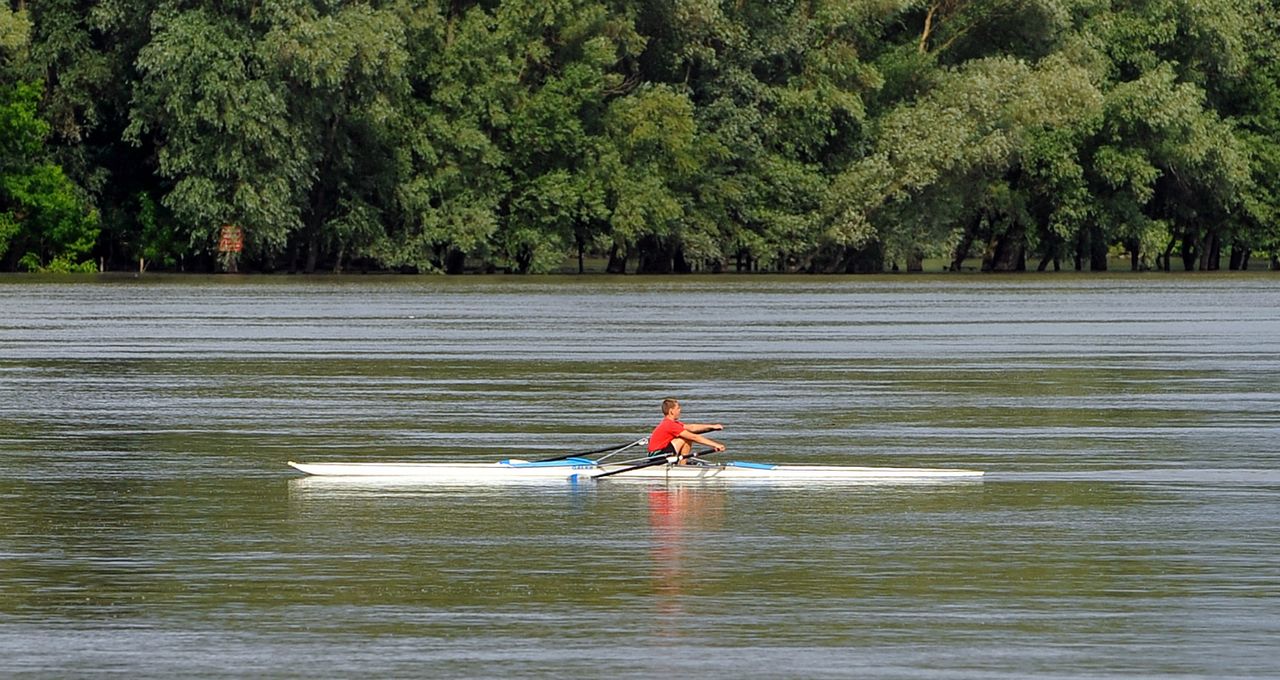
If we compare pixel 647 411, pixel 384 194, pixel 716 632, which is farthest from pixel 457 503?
pixel 384 194

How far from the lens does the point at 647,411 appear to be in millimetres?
26922

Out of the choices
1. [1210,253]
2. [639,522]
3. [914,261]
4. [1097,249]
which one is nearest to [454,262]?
[914,261]

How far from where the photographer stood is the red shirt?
787 inches

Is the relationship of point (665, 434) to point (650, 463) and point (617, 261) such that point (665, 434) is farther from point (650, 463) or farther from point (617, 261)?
point (617, 261)

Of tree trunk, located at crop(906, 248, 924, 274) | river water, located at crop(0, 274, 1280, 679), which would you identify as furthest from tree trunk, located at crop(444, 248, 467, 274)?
river water, located at crop(0, 274, 1280, 679)

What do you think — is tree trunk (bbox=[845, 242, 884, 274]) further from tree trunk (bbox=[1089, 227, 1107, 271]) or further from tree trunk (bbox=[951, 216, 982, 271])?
tree trunk (bbox=[1089, 227, 1107, 271])

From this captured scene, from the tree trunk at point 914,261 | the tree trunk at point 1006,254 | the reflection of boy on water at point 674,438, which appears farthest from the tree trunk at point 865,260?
the reflection of boy on water at point 674,438

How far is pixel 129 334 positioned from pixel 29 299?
21.5 meters

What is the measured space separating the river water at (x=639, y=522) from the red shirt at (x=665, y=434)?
1.89 feet

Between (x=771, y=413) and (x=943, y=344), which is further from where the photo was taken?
(x=943, y=344)

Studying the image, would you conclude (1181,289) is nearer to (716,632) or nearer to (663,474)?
(663,474)

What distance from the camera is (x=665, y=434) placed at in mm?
20062

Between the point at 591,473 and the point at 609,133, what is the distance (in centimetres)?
7380

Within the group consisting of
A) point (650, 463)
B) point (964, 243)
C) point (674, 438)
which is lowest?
point (650, 463)
